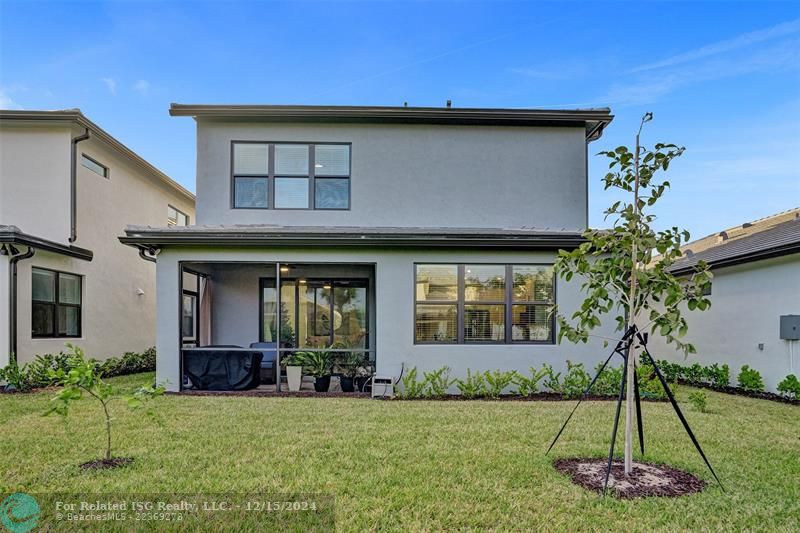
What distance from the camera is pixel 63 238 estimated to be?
11.2 m

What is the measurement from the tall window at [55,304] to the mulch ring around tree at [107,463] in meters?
7.30

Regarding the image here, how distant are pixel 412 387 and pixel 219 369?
3803 millimetres

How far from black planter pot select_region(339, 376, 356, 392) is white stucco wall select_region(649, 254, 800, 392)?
814 centimetres

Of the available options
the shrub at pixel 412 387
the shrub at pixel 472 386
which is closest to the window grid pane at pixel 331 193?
the shrub at pixel 412 387

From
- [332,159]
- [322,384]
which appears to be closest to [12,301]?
[322,384]

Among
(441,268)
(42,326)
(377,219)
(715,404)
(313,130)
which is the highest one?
(313,130)

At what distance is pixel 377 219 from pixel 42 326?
7615 mm

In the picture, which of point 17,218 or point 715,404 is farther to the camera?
point 17,218

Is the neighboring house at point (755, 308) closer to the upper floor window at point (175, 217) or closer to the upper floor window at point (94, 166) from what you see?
the upper floor window at point (94, 166)

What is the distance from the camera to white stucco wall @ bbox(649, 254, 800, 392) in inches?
361

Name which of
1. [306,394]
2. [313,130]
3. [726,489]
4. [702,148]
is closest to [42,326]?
[306,394]

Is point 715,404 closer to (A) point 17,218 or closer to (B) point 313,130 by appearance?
(B) point 313,130

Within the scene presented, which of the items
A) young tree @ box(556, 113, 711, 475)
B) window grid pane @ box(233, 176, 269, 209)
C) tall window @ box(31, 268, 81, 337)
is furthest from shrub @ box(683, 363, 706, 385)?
tall window @ box(31, 268, 81, 337)

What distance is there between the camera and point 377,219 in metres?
10.4
